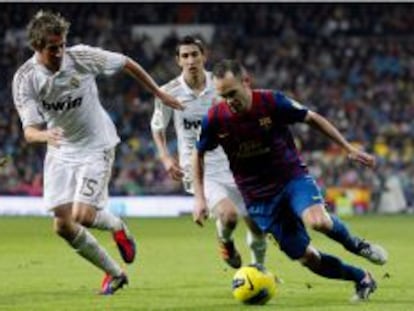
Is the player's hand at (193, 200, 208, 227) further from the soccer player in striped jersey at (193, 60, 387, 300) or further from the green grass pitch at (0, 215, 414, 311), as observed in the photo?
the green grass pitch at (0, 215, 414, 311)

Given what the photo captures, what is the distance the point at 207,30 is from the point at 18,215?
40.0 ft

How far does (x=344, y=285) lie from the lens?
464 inches

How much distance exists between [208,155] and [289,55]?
89.9 ft

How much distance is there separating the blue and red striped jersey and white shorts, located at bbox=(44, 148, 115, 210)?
1.31m

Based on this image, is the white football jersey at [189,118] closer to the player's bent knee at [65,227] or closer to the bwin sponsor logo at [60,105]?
the bwin sponsor logo at [60,105]

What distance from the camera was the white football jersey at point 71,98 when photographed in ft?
34.7

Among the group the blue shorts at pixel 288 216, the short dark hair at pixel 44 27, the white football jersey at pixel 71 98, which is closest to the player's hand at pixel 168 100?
the white football jersey at pixel 71 98

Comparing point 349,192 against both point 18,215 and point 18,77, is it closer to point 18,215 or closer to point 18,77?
point 18,215

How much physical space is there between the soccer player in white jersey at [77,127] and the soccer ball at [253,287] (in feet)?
5.15

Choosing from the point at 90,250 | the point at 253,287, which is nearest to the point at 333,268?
the point at 253,287

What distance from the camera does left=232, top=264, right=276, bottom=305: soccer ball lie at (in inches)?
386

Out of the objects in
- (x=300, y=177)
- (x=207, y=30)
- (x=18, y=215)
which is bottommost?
(x=18, y=215)

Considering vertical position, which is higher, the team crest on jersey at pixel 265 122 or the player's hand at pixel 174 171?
the team crest on jersey at pixel 265 122

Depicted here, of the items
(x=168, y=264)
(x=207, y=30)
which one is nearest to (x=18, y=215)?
(x=207, y=30)
